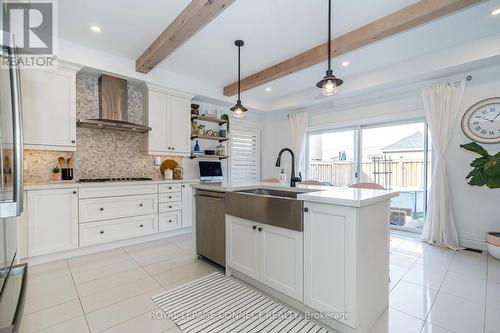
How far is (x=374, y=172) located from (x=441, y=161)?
3.72ft

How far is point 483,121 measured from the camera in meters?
3.04

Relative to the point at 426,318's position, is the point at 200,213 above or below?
→ above

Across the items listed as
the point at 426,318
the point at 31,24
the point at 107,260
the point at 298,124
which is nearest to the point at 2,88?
the point at 31,24

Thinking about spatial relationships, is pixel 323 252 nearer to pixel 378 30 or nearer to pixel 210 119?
pixel 378 30

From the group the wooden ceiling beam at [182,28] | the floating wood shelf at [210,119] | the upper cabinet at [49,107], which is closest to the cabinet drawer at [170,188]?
the upper cabinet at [49,107]

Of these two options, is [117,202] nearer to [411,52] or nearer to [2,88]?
[2,88]

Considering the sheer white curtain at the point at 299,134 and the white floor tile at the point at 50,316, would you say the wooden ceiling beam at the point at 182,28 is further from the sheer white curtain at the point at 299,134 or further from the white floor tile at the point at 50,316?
the sheer white curtain at the point at 299,134

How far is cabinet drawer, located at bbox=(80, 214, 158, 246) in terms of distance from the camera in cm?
292

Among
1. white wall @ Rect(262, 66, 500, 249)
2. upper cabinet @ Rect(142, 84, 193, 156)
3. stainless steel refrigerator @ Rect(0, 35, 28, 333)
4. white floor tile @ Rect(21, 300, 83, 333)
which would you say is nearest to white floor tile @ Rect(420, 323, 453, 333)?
white wall @ Rect(262, 66, 500, 249)

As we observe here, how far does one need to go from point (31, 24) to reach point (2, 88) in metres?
2.11

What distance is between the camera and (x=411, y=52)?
10.2 feet

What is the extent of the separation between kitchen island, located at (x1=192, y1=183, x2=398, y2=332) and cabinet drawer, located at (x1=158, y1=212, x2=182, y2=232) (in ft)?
6.32

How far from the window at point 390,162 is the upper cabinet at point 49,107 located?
459 centimetres

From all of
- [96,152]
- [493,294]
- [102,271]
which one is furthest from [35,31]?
[493,294]
